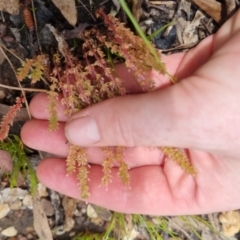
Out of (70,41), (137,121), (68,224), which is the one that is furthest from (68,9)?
(68,224)

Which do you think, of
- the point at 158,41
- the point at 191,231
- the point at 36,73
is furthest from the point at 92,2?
the point at 191,231

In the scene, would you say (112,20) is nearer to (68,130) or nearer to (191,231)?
(68,130)

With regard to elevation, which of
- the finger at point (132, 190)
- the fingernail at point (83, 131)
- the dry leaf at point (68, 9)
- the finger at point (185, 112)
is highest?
the dry leaf at point (68, 9)

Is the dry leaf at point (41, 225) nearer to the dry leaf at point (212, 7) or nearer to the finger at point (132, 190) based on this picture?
the finger at point (132, 190)

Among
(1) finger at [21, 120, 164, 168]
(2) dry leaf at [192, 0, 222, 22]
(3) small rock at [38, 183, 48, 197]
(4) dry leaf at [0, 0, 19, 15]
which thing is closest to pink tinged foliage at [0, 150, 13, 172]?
(1) finger at [21, 120, 164, 168]

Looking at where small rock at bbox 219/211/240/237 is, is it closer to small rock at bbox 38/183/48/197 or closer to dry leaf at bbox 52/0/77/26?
small rock at bbox 38/183/48/197

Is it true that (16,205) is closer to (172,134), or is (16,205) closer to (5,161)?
(5,161)

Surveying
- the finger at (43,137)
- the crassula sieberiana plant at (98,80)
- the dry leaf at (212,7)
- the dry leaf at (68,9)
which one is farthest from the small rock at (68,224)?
the dry leaf at (212,7)

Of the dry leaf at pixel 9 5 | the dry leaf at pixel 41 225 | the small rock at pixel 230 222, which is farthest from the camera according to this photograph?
the small rock at pixel 230 222
